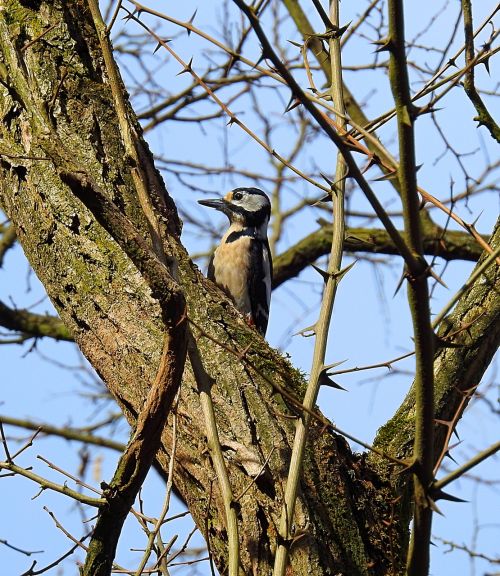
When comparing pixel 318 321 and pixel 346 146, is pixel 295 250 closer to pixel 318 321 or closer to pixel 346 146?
pixel 318 321

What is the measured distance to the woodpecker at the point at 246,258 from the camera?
6.01 m

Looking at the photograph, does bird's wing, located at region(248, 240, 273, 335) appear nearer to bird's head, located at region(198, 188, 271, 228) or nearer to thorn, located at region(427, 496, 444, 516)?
bird's head, located at region(198, 188, 271, 228)

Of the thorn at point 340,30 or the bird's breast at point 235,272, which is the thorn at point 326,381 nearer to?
the thorn at point 340,30

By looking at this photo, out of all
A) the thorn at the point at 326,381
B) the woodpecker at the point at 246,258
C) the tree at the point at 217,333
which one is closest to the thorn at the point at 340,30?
the tree at the point at 217,333

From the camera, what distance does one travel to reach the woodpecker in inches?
237

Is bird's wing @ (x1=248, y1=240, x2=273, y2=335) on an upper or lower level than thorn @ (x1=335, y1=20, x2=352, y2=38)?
upper

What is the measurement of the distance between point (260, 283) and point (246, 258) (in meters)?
0.20

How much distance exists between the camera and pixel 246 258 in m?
6.05

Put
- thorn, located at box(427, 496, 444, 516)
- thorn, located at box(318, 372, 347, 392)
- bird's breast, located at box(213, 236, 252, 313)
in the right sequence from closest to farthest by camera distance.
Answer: thorn, located at box(427, 496, 444, 516), thorn, located at box(318, 372, 347, 392), bird's breast, located at box(213, 236, 252, 313)

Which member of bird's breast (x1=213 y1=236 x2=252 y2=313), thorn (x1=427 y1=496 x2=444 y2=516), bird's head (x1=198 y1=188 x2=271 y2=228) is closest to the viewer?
thorn (x1=427 y1=496 x2=444 y2=516)

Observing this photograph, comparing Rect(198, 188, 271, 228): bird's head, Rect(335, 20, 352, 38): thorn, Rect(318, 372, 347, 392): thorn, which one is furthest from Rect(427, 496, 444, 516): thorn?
Rect(198, 188, 271, 228): bird's head

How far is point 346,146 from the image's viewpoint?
1.96 meters

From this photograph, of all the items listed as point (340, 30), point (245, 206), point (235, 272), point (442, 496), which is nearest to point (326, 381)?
point (442, 496)

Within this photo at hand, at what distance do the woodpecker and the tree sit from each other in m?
2.30
